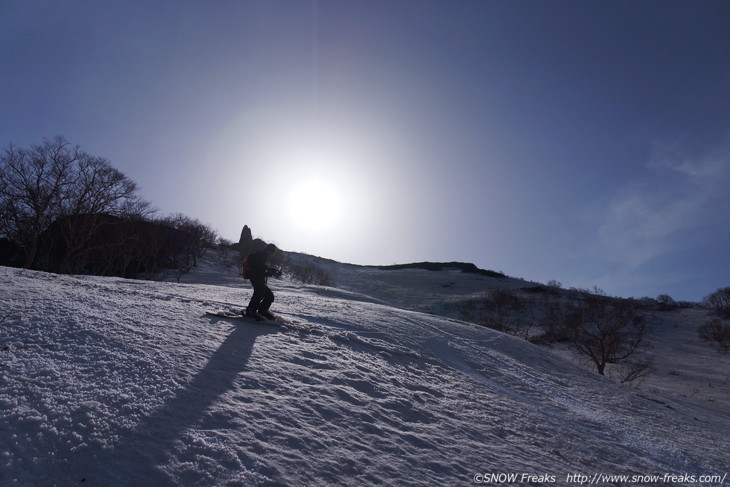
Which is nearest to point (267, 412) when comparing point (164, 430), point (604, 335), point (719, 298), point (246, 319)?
point (164, 430)

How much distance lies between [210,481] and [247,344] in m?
3.18

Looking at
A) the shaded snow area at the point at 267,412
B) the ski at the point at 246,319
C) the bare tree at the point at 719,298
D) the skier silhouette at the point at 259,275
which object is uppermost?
the bare tree at the point at 719,298

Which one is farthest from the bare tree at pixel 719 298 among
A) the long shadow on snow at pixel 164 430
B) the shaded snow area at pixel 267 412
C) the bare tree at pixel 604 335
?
the long shadow on snow at pixel 164 430

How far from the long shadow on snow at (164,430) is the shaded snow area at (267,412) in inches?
0.5

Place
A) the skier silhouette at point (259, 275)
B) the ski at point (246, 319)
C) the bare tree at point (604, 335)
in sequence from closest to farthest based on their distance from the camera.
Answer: the ski at point (246, 319) < the skier silhouette at point (259, 275) < the bare tree at point (604, 335)

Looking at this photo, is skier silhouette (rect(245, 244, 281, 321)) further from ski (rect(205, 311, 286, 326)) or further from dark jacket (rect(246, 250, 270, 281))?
ski (rect(205, 311, 286, 326))

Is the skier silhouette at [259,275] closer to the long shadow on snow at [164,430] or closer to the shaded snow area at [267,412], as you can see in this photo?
the shaded snow area at [267,412]

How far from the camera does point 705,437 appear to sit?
676 cm

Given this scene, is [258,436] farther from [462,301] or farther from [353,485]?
[462,301]

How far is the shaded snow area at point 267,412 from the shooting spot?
240 centimetres

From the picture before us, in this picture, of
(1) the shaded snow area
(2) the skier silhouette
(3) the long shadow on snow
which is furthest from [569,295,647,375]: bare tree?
(3) the long shadow on snow

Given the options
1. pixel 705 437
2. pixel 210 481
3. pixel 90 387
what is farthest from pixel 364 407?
pixel 705 437

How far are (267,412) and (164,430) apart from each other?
92 cm

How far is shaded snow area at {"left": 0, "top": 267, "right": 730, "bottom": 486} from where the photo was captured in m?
2.40
